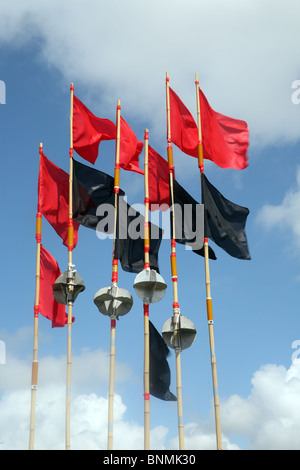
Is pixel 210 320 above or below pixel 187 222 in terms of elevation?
below

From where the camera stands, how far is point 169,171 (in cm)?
3075

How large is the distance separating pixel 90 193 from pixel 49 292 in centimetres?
496

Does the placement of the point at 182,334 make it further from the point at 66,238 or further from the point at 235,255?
the point at 66,238

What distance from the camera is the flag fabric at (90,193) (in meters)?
31.2

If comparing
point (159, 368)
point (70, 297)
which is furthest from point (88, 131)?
point (159, 368)

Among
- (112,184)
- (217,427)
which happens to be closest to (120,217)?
(112,184)

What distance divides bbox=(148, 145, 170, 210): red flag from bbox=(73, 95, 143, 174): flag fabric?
75cm

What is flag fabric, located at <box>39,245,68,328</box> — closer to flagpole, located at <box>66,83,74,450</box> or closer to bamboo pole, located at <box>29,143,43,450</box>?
bamboo pole, located at <box>29,143,43,450</box>

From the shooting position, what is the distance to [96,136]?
108ft

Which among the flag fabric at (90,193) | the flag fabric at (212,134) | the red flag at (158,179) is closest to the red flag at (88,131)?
the flag fabric at (90,193)

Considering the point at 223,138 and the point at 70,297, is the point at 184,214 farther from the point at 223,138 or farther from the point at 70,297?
the point at 70,297

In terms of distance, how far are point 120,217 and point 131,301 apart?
412cm

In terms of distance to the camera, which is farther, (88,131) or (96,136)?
(96,136)

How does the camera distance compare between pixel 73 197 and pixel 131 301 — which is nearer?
pixel 131 301
